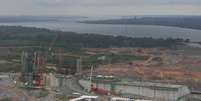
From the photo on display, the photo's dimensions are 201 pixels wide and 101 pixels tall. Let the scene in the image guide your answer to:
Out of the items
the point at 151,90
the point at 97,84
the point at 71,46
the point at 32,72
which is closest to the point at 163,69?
the point at 97,84

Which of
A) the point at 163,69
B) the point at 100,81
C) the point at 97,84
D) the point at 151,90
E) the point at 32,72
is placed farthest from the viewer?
the point at 163,69

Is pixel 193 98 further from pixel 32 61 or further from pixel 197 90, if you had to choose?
pixel 32 61

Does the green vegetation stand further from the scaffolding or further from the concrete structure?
the concrete structure

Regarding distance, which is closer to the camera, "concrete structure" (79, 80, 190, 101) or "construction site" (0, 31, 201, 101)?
"construction site" (0, 31, 201, 101)

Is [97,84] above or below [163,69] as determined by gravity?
below

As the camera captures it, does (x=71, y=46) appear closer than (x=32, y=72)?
No

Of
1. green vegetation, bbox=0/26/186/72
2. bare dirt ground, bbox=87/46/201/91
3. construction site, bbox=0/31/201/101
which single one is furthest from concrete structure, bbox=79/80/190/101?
green vegetation, bbox=0/26/186/72

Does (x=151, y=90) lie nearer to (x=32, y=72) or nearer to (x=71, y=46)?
(x=32, y=72)

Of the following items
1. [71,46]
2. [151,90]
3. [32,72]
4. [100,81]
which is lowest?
[151,90]

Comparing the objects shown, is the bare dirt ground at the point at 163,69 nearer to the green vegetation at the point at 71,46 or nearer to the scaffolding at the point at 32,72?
the green vegetation at the point at 71,46
